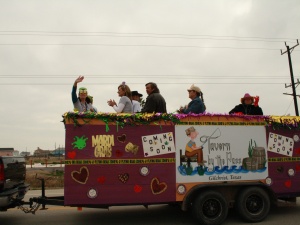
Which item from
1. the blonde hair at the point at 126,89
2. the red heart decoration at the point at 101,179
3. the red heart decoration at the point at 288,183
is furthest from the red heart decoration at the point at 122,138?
the red heart decoration at the point at 288,183

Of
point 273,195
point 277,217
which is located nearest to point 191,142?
point 273,195

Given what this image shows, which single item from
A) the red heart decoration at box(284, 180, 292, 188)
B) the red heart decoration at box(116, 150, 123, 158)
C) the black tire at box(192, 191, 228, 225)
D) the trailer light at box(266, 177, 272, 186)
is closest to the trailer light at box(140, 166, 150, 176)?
the red heart decoration at box(116, 150, 123, 158)

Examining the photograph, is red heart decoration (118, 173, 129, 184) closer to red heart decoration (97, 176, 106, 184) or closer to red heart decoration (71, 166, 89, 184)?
red heart decoration (97, 176, 106, 184)

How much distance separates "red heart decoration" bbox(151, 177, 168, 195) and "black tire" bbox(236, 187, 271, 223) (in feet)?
5.28

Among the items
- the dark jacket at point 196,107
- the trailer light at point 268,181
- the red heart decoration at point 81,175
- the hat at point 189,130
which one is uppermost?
the dark jacket at point 196,107

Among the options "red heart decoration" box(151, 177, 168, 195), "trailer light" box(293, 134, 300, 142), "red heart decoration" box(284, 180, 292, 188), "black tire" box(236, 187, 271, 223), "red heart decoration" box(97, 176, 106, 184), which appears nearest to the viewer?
"red heart decoration" box(97, 176, 106, 184)

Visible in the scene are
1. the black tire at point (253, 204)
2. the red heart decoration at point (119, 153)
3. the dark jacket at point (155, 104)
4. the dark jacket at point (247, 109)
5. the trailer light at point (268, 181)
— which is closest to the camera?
the red heart decoration at point (119, 153)

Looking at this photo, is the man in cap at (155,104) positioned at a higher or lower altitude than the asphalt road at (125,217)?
higher

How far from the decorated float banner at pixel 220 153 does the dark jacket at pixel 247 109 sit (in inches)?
26.3

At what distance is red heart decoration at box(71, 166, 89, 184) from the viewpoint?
528 cm

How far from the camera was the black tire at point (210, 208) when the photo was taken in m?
5.69

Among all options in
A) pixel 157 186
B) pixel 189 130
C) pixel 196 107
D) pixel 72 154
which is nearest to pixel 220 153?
pixel 189 130

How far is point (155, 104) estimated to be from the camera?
6.06 meters

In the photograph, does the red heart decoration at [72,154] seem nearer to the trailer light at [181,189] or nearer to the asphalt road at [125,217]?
the asphalt road at [125,217]
